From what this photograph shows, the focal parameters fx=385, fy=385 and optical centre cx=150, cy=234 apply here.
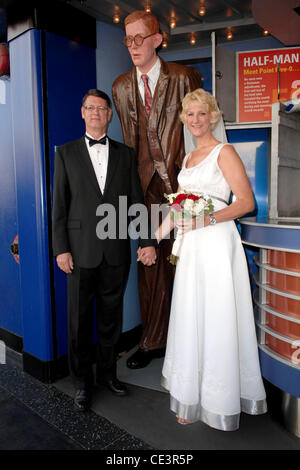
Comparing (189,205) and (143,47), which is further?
(143,47)

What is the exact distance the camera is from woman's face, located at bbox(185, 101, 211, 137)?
7.73 feet

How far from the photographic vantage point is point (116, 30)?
3.50m

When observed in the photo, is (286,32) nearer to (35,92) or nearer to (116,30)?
(116,30)

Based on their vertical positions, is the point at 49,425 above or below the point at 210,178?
below

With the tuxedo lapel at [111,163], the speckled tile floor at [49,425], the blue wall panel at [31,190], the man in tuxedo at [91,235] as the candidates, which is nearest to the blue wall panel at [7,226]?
the blue wall panel at [31,190]

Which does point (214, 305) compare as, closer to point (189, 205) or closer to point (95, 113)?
point (189, 205)

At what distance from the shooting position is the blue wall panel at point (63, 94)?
9.63ft

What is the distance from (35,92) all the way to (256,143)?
6.80 ft

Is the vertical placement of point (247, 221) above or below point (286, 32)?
below

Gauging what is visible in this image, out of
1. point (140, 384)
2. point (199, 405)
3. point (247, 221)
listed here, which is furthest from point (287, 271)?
point (140, 384)

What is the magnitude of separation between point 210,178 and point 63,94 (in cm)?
147

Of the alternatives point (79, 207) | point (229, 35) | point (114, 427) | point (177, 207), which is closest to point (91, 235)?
point (79, 207)

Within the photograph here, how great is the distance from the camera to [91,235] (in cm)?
251

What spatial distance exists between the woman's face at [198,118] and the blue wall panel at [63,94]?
1116mm
